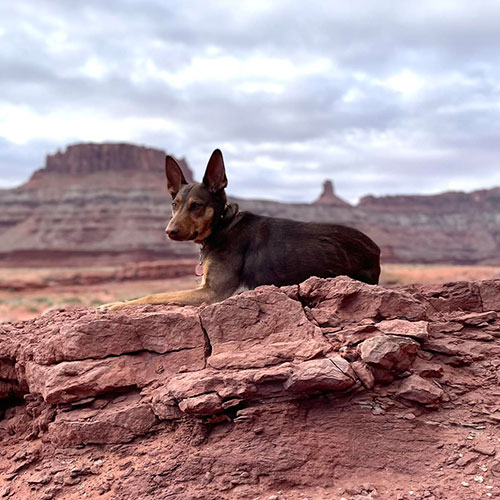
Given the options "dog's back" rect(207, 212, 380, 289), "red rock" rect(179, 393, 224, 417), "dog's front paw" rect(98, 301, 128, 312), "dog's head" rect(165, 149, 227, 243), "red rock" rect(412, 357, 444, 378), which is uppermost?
"dog's head" rect(165, 149, 227, 243)

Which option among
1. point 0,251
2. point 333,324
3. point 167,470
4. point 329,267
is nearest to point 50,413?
point 167,470

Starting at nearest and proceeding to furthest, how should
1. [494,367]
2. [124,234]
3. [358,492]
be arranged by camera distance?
[358,492] → [494,367] → [124,234]

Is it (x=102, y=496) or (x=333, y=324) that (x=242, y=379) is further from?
(x=102, y=496)

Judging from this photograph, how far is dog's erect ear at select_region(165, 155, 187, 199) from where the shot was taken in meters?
5.51

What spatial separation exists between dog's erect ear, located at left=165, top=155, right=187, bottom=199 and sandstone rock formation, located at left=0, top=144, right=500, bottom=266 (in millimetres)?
68392

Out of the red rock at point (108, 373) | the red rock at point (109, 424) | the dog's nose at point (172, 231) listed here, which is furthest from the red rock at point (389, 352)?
the dog's nose at point (172, 231)

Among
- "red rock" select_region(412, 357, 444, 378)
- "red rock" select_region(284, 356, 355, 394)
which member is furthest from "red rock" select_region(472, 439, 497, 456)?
"red rock" select_region(284, 356, 355, 394)

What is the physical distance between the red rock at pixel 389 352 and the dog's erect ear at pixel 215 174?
2223 millimetres

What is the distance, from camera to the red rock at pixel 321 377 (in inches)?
147

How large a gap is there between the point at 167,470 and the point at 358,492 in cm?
129

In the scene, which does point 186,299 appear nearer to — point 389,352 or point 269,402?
point 269,402

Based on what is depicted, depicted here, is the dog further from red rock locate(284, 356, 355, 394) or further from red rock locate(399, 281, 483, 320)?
red rock locate(284, 356, 355, 394)

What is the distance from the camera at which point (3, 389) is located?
209 inches

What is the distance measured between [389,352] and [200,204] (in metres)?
2.36
